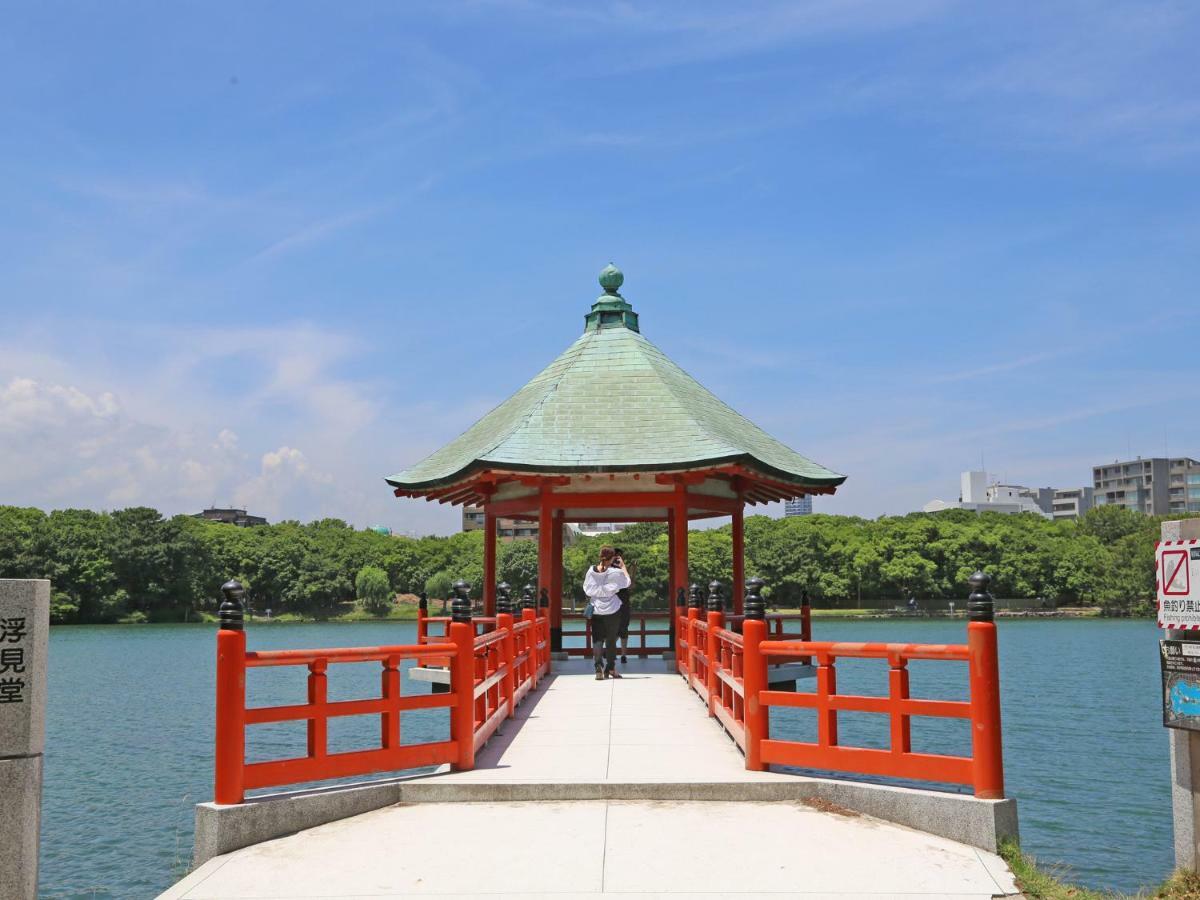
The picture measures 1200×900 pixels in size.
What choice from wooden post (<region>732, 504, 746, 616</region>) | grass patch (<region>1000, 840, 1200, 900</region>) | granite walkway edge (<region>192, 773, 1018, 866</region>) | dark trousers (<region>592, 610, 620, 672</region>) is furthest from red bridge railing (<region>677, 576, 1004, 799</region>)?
wooden post (<region>732, 504, 746, 616</region>)

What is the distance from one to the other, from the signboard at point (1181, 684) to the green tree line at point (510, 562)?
58446mm

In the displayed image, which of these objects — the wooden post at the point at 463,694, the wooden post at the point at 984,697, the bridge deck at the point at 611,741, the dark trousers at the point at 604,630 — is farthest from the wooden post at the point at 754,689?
the dark trousers at the point at 604,630

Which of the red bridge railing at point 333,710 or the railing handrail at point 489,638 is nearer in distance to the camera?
the red bridge railing at point 333,710

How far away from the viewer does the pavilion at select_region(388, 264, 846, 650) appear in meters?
13.3

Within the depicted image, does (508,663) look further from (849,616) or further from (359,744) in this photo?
(849,616)

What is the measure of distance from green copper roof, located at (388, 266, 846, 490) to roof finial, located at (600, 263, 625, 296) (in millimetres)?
16

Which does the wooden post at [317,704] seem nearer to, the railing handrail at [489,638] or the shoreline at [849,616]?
the railing handrail at [489,638]

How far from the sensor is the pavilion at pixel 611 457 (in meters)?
13.3

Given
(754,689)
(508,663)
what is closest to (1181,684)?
(754,689)

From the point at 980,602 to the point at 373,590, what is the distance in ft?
225

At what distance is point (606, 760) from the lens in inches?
301

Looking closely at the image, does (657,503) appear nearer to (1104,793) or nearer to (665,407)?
(665,407)

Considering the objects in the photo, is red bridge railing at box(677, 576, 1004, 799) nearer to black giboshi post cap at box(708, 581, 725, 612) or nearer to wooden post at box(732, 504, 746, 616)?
black giboshi post cap at box(708, 581, 725, 612)

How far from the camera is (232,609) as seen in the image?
6293 mm
